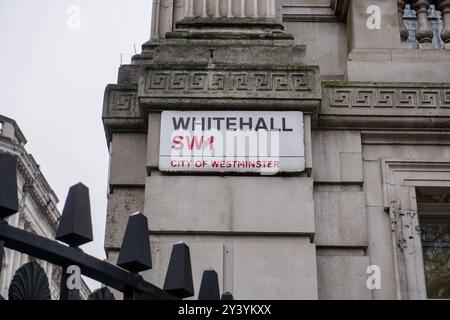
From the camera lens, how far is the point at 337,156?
309 inches

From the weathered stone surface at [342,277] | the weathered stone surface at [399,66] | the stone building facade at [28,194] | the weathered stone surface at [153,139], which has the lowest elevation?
the weathered stone surface at [342,277]

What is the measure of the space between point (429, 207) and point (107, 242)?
3.49 m

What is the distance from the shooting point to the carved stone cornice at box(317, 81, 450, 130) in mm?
7898

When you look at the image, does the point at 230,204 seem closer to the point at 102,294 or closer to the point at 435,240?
the point at 435,240

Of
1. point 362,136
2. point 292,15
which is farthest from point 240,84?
point 292,15

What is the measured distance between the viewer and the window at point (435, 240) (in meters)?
8.26

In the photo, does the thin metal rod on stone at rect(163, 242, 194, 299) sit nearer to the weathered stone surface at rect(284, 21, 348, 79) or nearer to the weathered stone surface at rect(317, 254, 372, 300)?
the weathered stone surface at rect(317, 254, 372, 300)

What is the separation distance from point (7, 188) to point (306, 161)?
4.80 m

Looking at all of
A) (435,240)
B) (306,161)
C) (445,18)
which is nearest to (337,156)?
(306,161)

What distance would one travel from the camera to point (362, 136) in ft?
26.3

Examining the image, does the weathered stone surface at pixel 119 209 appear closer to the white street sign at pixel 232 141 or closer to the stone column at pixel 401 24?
the white street sign at pixel 232 141

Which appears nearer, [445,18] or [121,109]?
[121,109]

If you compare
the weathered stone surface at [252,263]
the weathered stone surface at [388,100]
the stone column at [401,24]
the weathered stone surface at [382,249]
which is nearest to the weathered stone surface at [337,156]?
the weathered stone surface at [388,100]

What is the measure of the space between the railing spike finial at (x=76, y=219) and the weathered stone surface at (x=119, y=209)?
4.28 meters
